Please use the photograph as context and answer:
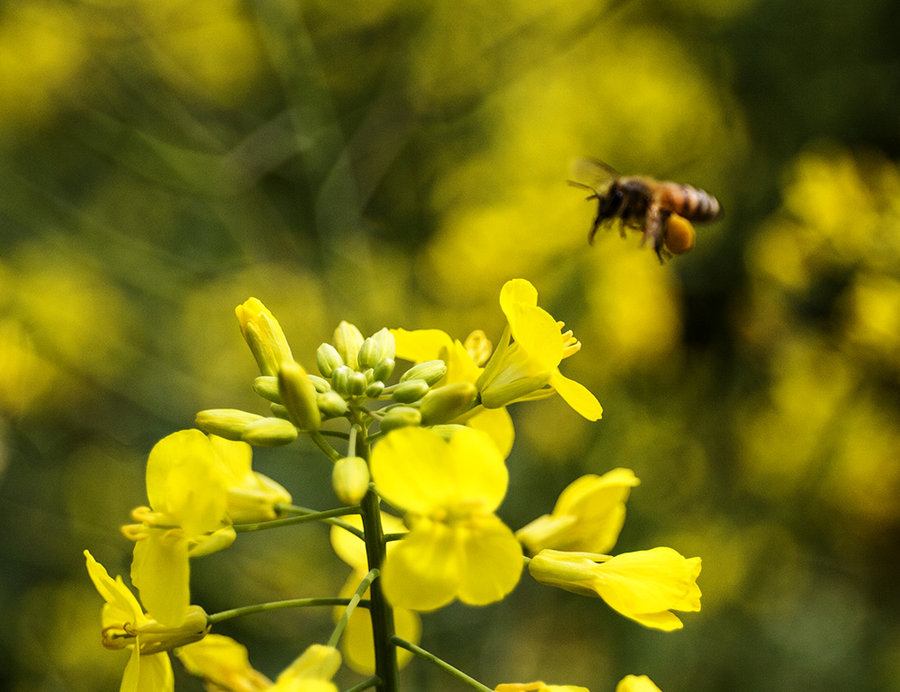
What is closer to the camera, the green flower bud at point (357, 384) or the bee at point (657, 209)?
the green flower bud at point (357, 384)

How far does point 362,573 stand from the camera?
145 centimetres

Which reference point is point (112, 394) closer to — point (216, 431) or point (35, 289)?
point (35, 289)

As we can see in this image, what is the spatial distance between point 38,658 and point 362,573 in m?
3.03

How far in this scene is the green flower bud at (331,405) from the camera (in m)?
Answer: 1.25

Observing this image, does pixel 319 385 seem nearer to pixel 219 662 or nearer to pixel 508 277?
pixel 219 662

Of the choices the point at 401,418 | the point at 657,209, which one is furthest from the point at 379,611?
the point at 657,209

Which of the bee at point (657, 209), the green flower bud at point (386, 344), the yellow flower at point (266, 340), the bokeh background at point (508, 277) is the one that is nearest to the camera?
the yellow flower at point (266, 340)

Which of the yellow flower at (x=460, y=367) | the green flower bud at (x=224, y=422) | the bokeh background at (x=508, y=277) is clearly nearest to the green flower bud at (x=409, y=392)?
the yellow flower at (x=460, y=367)

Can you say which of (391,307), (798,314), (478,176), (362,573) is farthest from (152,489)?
(478,176)

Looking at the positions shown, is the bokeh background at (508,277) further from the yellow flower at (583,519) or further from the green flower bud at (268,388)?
the green flower bud at (268,388)

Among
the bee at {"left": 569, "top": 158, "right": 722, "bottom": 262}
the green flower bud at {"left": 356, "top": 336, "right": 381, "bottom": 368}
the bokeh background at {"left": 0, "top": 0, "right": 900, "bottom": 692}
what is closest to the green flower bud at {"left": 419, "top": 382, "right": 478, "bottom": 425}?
the green flower bud at {"left": 356, "top": 336, "right": 381, "bottom": 368}

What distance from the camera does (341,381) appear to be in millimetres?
1344

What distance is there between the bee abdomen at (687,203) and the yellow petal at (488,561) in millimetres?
1247

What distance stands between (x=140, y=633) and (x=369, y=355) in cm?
55
